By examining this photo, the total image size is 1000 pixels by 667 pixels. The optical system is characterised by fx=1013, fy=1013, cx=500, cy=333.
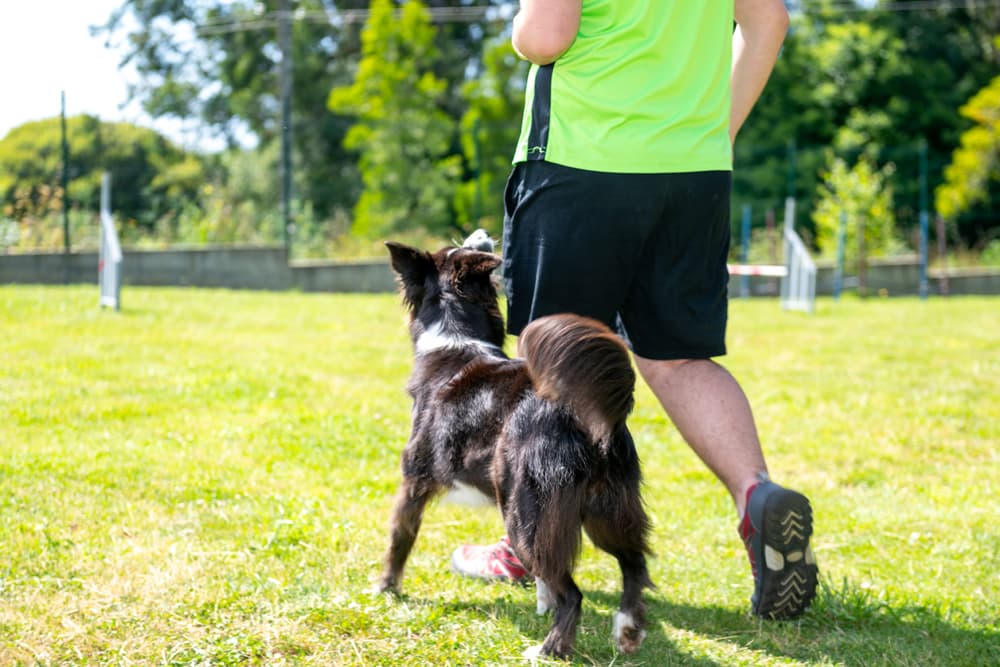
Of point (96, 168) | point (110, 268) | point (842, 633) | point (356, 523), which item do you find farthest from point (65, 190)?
point (842, 633)

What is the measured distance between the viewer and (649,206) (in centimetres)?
Answer: 267

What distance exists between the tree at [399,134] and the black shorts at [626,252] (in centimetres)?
1450

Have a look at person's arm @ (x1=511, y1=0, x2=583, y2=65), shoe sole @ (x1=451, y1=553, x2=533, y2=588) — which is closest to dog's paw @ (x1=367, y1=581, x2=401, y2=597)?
shoe sole @ (x1=451, y1=553, x2=533, y2=588)

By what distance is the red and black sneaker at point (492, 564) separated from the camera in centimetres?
311

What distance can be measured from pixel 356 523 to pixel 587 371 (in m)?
1.53

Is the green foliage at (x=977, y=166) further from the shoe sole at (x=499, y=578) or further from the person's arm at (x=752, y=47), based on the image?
the shoe sole at (x=499, y=578)

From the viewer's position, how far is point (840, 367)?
750 cm

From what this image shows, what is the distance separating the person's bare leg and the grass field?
0.42m

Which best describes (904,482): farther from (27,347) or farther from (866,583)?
(27,347)

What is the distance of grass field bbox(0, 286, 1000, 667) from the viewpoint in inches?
102

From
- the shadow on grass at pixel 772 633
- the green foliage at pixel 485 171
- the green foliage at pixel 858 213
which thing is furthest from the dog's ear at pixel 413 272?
the green foliage at pixel 858 213

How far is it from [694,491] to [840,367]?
3.67 meters

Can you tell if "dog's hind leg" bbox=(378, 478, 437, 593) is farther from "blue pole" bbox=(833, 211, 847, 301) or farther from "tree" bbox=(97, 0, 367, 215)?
"tree" bbox=(97, 0, 367, 215)

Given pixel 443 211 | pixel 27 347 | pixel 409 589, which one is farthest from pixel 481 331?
pixel 443 211
